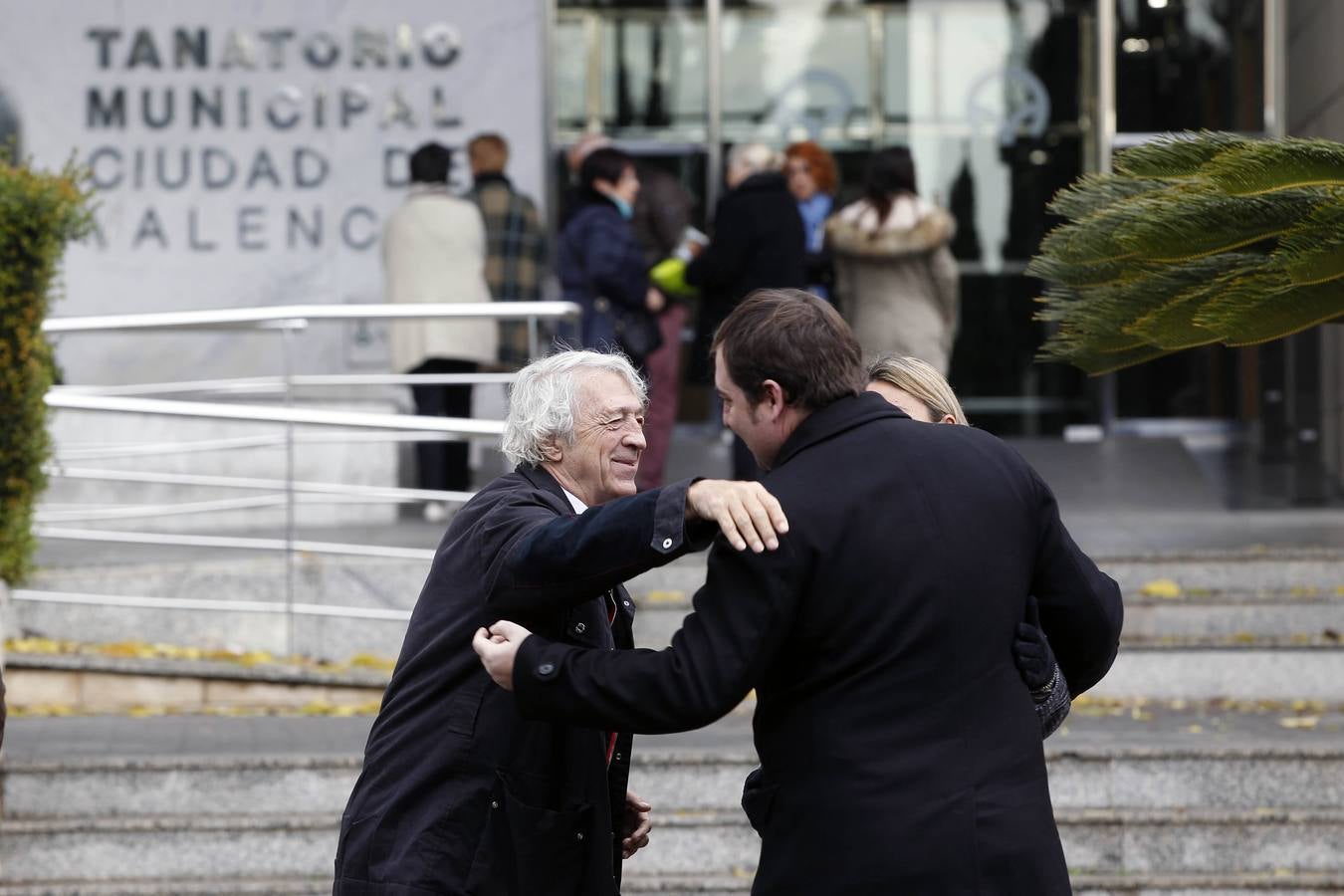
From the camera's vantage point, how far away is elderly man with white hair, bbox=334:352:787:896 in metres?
3.35

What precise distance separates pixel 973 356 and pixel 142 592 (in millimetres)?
7564

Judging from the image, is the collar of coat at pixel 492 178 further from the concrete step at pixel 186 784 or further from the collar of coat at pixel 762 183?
the concrete step at pixel 186 784

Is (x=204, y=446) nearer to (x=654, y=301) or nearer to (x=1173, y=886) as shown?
(x=654, y=301)

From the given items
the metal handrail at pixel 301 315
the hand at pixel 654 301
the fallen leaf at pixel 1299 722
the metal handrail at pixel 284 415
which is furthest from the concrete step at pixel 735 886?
the hand at pixel 654 301

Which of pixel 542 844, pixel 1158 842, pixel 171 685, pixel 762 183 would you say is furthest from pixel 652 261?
pixel 542 844

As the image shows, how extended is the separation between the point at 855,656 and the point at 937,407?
32.6 inches

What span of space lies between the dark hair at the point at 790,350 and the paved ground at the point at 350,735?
10.8 feet

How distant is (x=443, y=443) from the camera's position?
9680 millimetres

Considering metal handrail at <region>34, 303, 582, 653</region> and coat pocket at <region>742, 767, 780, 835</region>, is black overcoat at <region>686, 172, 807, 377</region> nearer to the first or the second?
metal handrail at <region>34, 303, 582, 653</region>

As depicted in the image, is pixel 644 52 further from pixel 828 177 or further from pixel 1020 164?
pixel 828 177

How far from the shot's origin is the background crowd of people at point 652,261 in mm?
9211

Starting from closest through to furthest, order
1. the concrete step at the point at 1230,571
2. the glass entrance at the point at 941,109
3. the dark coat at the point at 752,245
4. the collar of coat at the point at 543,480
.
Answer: the collar of coat at the point at 543,480 < the concrete step at the point at 1230,571 < the dark coat at the point at 752,245 < the glass entrance at the point at 941,109

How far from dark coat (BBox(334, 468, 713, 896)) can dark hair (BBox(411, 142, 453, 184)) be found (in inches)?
267

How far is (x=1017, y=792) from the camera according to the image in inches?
121
